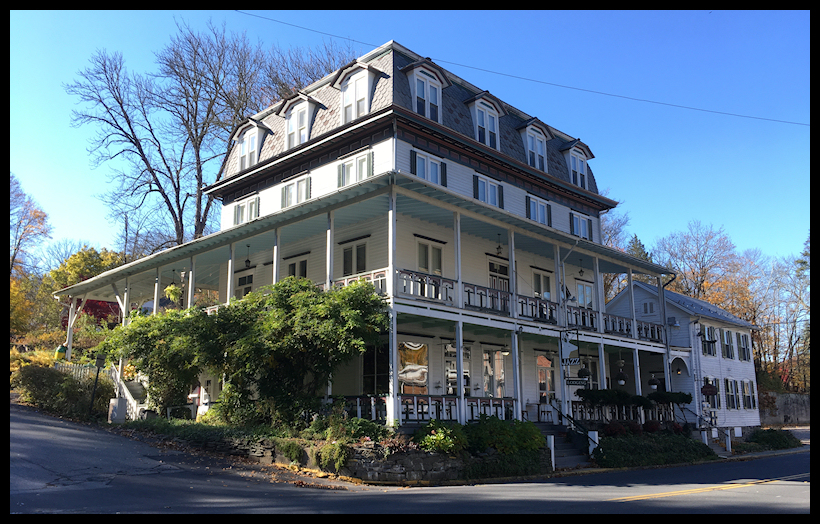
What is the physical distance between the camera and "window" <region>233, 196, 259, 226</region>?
27.5 m

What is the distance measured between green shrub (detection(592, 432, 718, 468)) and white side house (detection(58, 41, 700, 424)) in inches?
59.4

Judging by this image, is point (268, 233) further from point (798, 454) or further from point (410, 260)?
point (798, 454)

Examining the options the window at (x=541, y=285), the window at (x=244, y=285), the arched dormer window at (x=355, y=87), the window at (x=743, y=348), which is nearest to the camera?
the arched dormer window at (x=355, y=87)

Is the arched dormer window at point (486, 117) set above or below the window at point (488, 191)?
above

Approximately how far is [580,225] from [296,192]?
13725 mm

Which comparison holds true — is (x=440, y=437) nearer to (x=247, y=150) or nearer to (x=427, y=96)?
(x=427, y=96)

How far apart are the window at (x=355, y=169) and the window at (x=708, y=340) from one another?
68.1 feet

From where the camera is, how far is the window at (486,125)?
1021 inches

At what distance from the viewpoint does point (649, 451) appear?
22.8 m

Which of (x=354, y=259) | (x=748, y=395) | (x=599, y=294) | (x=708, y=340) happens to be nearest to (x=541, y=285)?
(x=599, y=294)

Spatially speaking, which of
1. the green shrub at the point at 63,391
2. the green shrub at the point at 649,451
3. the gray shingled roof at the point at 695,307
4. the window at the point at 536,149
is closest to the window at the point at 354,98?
the window at the point at 536,149

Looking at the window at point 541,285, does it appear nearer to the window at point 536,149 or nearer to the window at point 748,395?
the window at point 536,149

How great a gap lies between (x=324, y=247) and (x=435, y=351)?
222 inches

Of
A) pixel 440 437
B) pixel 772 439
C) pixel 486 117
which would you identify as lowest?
pixel 772 439
